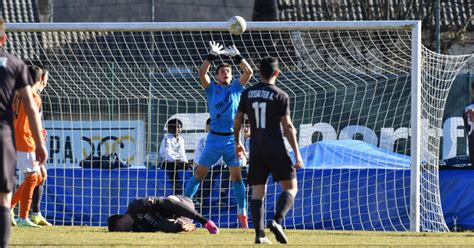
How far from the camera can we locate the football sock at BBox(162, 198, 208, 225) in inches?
496

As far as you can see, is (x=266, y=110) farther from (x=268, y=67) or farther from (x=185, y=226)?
(x=185, y=226)

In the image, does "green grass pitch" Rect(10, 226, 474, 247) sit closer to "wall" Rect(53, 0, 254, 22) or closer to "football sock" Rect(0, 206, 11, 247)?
"football sock" Rect(0, 206, 11, 247)

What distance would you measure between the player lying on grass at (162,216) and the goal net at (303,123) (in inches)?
106

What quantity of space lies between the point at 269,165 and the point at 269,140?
0.24 meters

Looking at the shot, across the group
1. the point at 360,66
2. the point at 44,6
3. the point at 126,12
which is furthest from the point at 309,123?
the point at 44,6

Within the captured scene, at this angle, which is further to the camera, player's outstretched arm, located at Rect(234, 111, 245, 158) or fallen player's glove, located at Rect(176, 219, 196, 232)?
fallen player's glove, located at Rect(176, 219, 196, 232)

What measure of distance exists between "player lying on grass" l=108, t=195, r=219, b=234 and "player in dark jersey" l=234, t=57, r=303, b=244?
65.5 inches

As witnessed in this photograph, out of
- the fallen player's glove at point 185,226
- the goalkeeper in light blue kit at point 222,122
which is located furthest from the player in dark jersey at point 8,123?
the goalkeeper in light blue kit at point 222,122

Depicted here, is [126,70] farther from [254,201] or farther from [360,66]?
[254,201]

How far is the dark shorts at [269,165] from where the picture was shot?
36.1ft

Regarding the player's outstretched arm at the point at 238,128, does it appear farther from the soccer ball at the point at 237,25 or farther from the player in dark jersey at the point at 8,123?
the player in dark jersey at the point at 8,123

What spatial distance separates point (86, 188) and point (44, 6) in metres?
21.4

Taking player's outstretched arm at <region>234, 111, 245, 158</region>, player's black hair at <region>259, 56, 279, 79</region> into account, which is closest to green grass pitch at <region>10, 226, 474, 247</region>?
player's outstretched arm at <region>234, 111, 245, 158</region>

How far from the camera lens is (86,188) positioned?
16281mm
